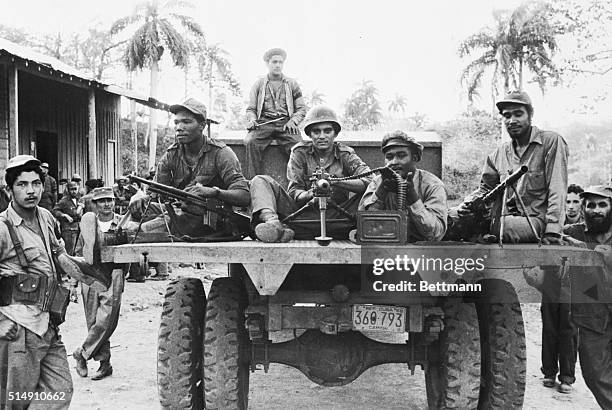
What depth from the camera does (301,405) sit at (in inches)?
202

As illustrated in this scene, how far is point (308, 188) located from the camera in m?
5.25

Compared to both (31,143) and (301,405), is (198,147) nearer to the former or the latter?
(301,405)

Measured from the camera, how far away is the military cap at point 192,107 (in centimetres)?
510

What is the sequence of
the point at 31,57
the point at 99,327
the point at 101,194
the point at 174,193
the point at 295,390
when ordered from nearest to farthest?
1. the point at 174,193
2. the point at 295,390
3. the point at 99,327
4. the point at 101,194
5. the point at 31,57

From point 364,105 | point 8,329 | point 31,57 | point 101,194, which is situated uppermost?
point 364,105

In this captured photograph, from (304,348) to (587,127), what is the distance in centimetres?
3185

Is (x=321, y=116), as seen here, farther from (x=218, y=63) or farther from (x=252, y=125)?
(x=218, y=63)

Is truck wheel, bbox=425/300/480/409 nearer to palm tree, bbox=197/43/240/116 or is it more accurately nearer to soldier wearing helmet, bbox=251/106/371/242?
soldier wearing helmet, bbox=251/106/371/242

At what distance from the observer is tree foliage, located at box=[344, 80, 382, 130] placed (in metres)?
53.5

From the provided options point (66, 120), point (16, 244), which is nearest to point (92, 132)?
point (66, 120)

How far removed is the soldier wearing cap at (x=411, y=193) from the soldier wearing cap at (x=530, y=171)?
0.35 metres

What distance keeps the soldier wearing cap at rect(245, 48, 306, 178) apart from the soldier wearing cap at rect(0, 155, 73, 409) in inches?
128

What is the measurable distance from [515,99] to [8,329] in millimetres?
3759

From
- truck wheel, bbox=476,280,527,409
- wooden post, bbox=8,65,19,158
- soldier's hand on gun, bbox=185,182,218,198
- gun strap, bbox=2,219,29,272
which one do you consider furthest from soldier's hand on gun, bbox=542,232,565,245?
wooden post, bbox=8,65,19,158
